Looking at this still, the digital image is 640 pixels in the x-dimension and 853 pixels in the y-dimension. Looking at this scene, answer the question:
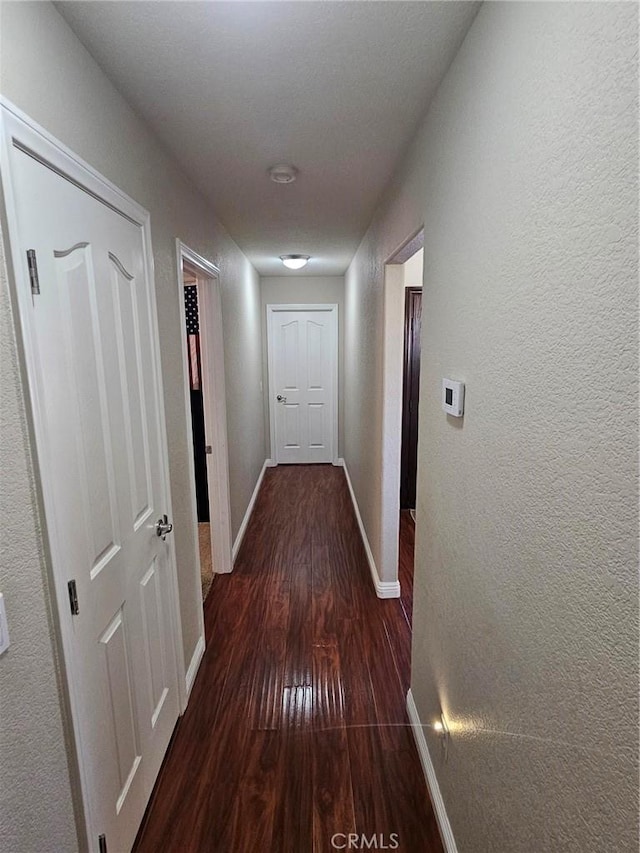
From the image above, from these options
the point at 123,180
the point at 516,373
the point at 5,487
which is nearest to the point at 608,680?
the point at 516,373

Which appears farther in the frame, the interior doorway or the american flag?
the american flag

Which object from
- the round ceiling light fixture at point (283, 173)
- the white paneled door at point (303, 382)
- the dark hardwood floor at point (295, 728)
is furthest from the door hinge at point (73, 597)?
the white paneled door at point (303, 382)

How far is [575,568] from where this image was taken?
677 mm

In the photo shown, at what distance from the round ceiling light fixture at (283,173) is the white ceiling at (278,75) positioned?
0.13 ft

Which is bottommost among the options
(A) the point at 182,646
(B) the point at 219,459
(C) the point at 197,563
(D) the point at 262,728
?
(D) the point at 262,728

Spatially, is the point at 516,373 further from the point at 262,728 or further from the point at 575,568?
the point at 262,728

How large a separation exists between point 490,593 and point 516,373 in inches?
20.7

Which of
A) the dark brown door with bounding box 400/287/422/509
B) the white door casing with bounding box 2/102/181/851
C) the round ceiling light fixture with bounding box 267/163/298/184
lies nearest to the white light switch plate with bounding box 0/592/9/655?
the white door casing with bounding box 2/102/181/851

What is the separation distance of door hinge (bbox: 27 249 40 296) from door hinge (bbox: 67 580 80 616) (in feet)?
2.22

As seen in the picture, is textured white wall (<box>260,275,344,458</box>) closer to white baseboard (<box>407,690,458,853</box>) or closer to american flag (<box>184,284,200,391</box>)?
american flag (<box>184,284,200,391</box>)

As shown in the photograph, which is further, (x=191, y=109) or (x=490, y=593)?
(x=191, y=109)

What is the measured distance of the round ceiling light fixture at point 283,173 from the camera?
1851mm

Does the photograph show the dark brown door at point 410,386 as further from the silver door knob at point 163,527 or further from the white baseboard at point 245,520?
the silver door knob at point 163,527

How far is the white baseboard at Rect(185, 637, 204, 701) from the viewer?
195 centimetres
